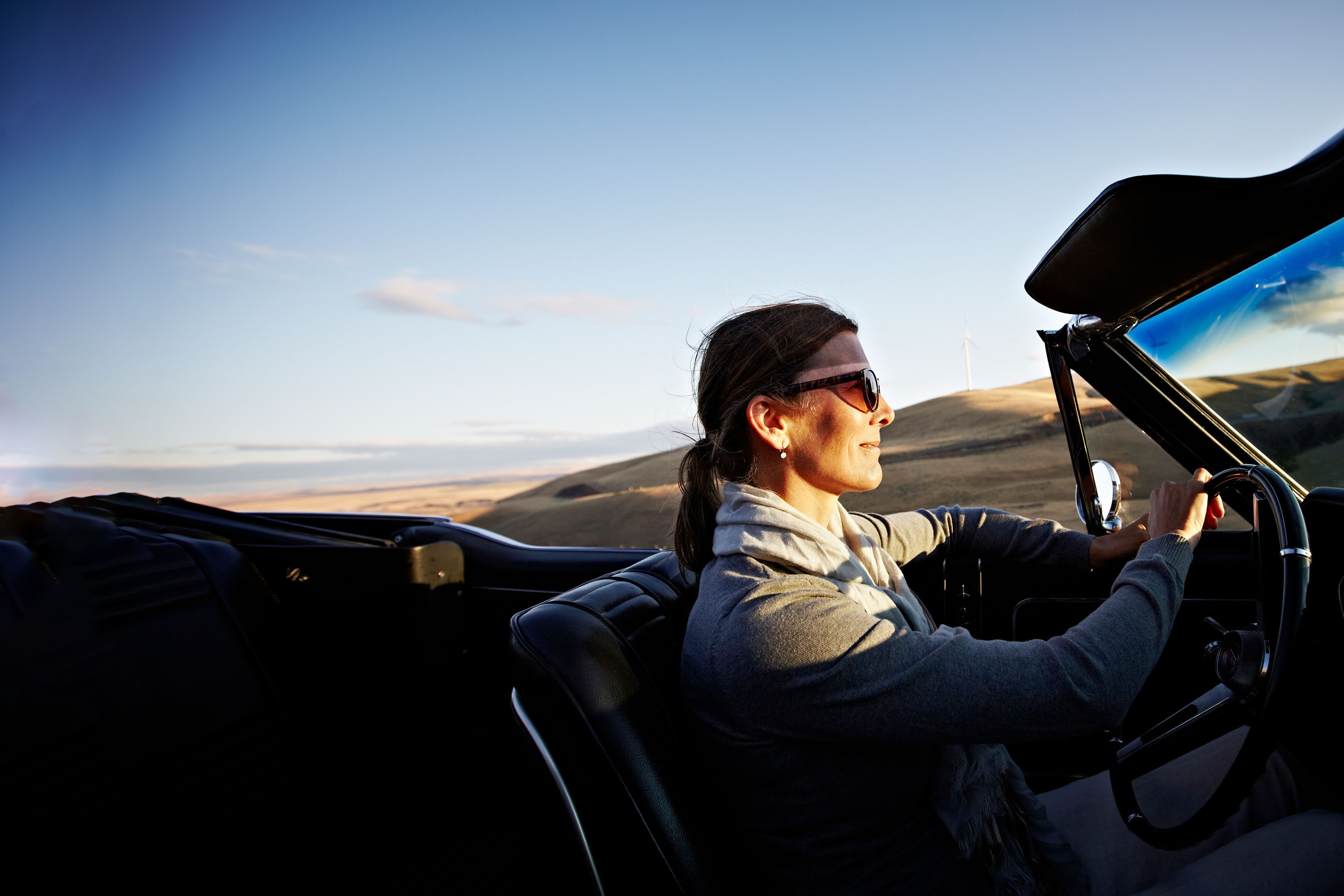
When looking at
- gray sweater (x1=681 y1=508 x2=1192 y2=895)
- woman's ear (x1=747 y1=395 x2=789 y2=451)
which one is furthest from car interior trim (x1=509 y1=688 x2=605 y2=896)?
woman's ear (x1=747 y1=395 x2=789 y2=451)

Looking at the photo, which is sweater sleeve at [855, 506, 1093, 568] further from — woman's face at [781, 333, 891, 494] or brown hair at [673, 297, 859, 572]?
brown hair at [673, 297, 859, 572]

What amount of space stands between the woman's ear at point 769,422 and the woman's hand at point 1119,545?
942 millimetres

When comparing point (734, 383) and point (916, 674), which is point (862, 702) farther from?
point (734, 383)

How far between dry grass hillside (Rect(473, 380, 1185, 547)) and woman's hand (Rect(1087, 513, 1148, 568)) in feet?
0.51

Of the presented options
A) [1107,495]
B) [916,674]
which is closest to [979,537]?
[1107,495]

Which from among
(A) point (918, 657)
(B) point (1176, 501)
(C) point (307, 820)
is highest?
(B) point (1176, 501)

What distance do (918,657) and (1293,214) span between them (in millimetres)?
1083

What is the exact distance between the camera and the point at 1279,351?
1674mm

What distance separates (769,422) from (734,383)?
114 mm

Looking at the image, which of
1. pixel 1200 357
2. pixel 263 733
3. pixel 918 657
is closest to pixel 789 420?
pixel 918 657

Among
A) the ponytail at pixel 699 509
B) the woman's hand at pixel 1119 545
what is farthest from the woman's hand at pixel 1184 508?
the ponytail at pixel 699 509

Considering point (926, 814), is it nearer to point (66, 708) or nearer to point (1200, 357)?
point (1200, 357)

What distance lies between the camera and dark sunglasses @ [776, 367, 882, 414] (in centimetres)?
155

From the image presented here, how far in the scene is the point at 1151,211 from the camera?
152 centimetres
